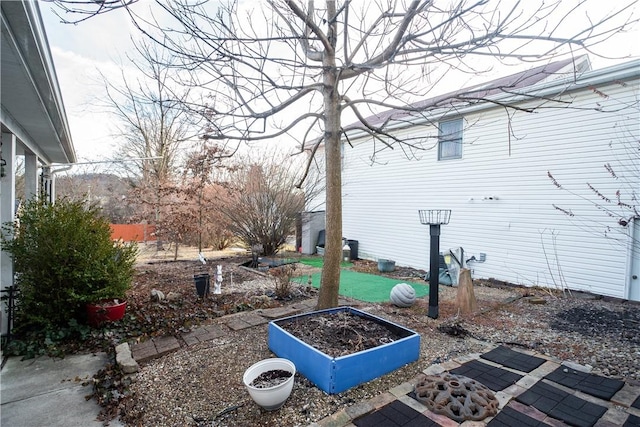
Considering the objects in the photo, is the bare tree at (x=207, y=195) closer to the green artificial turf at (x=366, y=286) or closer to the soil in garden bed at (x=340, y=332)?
the green artificial turf at (x=366, y=286)

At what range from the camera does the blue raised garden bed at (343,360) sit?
2357mm

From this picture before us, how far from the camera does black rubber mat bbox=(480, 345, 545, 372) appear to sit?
2.80 m

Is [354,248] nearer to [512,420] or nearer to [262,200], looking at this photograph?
[262,200]

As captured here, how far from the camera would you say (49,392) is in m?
2.46

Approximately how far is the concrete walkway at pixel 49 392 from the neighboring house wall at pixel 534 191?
484 cm

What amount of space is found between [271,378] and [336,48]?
12.1ft

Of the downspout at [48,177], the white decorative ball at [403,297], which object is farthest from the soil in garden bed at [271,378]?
the downspout at [48,177]

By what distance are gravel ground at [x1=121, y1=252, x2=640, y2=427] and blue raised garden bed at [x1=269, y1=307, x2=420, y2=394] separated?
0.07 m

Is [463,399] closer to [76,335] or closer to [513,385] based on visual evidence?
[513,385]

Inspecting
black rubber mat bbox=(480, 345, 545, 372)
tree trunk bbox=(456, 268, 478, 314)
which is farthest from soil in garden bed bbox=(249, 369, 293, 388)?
tree trunk bbox=(456, 268, 478, 314)

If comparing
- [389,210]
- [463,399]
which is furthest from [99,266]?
[389,210]

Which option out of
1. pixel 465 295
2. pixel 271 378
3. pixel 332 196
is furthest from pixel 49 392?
pixel 465 295

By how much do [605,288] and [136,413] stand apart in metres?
7.21

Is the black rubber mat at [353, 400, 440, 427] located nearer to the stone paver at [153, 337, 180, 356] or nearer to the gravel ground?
the gravel ground
